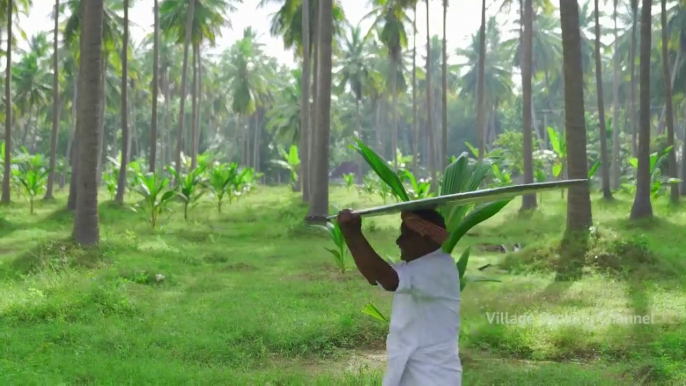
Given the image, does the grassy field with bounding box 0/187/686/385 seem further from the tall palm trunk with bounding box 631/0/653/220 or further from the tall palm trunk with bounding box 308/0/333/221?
the tall palm trunk with bounding box 308/0/333/221

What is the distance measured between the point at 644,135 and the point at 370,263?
13076mm

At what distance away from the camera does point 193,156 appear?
2969 centimetres

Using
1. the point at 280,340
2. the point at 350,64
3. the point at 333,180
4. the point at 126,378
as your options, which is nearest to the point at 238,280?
the point at 280,340

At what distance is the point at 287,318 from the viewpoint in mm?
6633

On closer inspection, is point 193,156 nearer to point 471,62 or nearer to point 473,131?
point 471,62

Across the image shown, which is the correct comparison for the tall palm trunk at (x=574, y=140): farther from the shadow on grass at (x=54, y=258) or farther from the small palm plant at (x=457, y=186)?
the shadow on grass at (x=54, y=258)

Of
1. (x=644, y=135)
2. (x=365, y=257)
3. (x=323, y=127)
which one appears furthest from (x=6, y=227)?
(x=365, y=257)

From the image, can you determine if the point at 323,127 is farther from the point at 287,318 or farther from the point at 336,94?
the point at 336,94

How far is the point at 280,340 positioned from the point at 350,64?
35.9 m

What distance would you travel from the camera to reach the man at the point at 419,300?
2.56 m

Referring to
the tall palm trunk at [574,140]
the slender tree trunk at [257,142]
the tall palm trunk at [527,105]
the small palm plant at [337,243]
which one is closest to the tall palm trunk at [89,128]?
the small palm plant at [337,243]

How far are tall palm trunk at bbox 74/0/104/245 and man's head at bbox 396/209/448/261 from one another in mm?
8276

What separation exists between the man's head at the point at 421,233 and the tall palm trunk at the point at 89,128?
8.28m

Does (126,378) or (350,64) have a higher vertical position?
(350,64)
